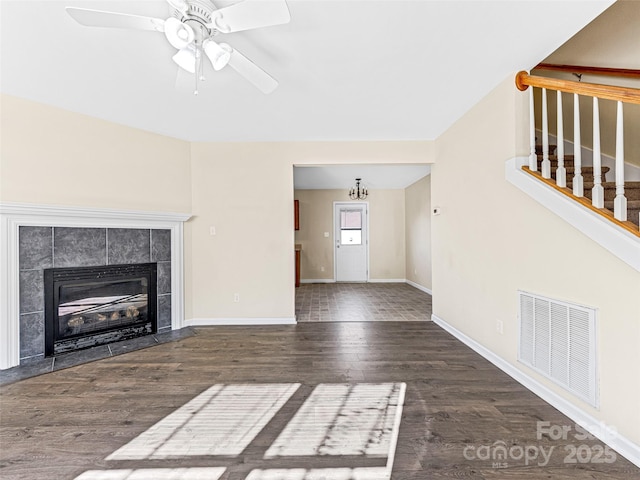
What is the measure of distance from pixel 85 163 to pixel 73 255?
95 cm

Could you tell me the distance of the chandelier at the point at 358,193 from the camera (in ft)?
22.7

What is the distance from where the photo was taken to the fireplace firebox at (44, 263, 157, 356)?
9.21ft

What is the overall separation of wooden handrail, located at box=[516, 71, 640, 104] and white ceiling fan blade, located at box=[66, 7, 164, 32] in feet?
8.05

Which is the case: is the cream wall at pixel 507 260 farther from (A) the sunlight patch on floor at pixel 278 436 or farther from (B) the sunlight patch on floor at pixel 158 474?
(B) the sunlight patch on floor at pixel 158 474

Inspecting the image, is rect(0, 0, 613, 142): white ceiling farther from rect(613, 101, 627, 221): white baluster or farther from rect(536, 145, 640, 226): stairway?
rect(536, 145, 640, 226): stairway

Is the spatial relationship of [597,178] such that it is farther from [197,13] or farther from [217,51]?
[197,13]

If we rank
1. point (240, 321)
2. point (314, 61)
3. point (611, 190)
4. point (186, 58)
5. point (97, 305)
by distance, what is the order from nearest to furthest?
point (186, 58), point (314, 61), point (611, 190), point (97, 305), point (240, 321)

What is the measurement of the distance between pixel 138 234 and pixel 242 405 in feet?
8.04

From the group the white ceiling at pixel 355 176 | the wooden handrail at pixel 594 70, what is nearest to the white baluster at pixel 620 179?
the wooden handrail at pixel 594 70

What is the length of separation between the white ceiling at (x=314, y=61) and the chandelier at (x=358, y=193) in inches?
145

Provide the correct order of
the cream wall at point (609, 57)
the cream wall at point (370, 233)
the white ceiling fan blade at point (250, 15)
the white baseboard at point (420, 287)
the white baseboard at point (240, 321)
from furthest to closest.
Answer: the cream wall at point (370, 233)
the white baseboard at point (420, 287)
the white baseboard at point (240, 321)
the cream wall at point (609, 57)
the white ceiling fan blade at point (250, 15)

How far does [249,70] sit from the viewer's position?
1815mm

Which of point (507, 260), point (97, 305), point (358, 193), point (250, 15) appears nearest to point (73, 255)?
point (97, 305)

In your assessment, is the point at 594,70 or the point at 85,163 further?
the point at 85,163
